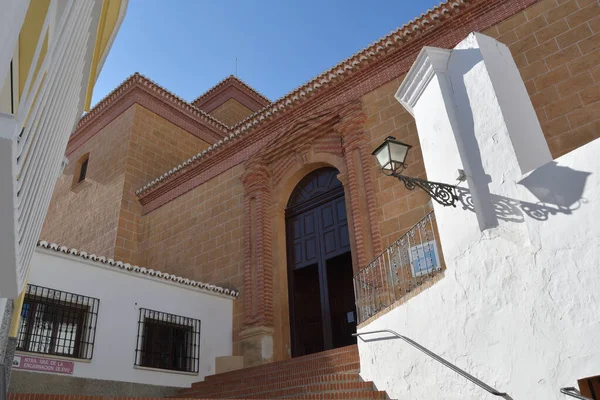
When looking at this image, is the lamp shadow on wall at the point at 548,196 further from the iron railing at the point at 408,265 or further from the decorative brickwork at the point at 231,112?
the decorative brickwork at the point at 231,112

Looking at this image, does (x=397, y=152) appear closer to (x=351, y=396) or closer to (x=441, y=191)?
(x=441, y=191)

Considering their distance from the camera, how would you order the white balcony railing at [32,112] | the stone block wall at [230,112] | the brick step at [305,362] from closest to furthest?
the white balcony railing at [32,112]
the brick step at [305,362]
the stone block wall at [230,112]

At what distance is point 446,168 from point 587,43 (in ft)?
14.0

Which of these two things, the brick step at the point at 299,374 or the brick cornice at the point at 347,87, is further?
the brick cornice at the point at 347,87

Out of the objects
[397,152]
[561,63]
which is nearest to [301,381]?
[397,152]

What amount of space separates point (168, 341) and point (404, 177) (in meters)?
6.21

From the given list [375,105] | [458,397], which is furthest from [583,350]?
[375,105]

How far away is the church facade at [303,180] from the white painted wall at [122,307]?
691 millimetres

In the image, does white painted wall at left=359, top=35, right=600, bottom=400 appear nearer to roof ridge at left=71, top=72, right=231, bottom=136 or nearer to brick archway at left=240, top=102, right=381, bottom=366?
brick archway at left=240, top=102, right=381, bottom=366

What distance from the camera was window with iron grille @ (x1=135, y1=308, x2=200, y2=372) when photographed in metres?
8.88

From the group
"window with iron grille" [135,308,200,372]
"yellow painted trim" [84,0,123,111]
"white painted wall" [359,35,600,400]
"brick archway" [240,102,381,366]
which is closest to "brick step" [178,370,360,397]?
"white painted wall" [359,35,600,400]

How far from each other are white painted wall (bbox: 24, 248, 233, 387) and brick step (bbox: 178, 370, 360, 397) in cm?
92

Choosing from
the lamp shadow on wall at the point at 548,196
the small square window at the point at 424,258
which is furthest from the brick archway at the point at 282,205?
the lamp shadow on wall at the point at 548,196

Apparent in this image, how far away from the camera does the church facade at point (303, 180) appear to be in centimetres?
789
